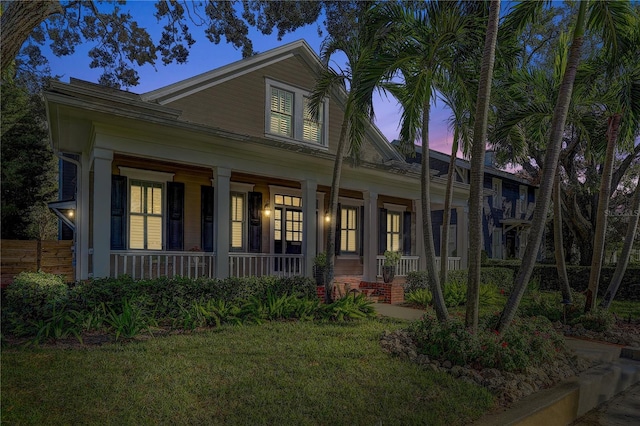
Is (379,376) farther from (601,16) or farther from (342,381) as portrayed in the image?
(601,16)

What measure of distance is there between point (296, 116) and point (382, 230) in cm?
491

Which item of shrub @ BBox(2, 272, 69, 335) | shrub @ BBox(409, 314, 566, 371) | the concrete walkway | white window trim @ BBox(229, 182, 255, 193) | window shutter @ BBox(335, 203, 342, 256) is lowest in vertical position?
the concrete walkway

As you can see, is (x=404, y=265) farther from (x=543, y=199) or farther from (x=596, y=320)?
(x=543, y=199)

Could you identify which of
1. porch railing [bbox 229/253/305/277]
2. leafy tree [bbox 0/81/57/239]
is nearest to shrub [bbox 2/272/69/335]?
porch railing [bbox 229/253/305/277]

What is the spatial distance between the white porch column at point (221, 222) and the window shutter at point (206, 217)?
1.92 meters

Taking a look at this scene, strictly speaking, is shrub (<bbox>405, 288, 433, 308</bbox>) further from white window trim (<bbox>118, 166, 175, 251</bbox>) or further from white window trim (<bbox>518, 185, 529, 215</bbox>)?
white window trim (<bbox>518, 185, 529, 215</bbox>)

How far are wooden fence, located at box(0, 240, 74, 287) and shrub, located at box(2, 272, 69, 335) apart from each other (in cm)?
359

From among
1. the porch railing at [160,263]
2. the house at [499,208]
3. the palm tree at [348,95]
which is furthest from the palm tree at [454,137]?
the house at [499,208]

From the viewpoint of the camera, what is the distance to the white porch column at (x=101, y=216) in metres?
7.68

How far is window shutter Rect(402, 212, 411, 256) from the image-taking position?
16097 mm

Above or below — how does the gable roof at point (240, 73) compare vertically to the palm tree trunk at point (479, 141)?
above

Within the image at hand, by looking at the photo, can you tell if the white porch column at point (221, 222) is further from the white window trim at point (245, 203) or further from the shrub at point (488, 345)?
the shrub at point (488, 345)

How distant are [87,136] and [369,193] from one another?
23.6ft

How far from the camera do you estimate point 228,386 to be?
4352 mm
